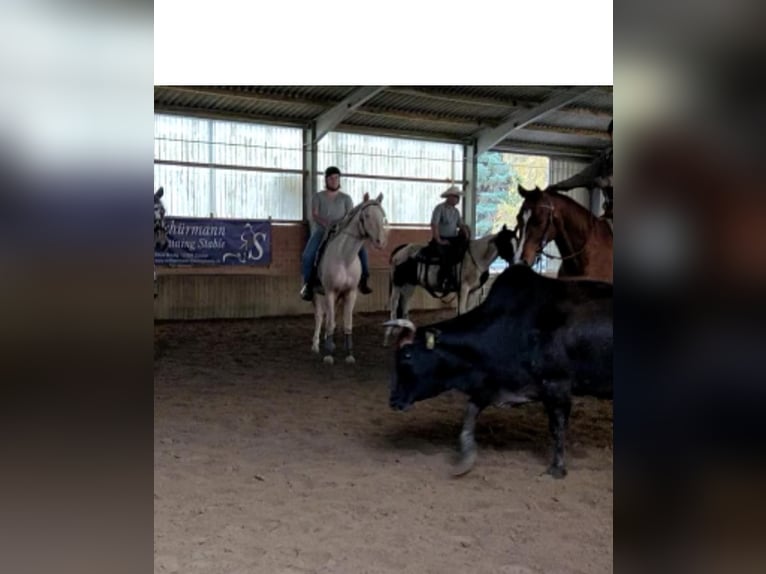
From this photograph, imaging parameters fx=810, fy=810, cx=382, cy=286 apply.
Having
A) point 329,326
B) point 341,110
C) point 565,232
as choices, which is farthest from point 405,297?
point 565,232

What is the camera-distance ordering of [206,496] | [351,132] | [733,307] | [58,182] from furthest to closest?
[351,132] < [206,496] < [58,182] < [733,307]

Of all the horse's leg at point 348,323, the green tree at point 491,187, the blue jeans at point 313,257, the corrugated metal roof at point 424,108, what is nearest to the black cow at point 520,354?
the horse's leg at point 348,323

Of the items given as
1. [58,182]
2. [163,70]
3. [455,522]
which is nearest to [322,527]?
[455,522]

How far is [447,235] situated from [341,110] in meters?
4.61

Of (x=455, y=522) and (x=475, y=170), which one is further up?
(x=475, y=170)

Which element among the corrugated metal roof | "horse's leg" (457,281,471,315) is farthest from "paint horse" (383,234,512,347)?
the corrugated metal roof

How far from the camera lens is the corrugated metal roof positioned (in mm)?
14742

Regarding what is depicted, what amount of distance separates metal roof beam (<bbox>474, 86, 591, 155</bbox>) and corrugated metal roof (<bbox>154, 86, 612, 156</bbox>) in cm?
10

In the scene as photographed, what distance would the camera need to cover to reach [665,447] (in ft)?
2.99

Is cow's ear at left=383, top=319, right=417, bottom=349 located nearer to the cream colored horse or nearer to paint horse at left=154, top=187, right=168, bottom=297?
the cream colored horse

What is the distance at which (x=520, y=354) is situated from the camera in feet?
17.3

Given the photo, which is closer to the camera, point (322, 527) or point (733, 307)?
point (733, 307)

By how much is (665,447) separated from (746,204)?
0.29 metres

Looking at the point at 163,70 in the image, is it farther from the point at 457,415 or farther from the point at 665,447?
the point at 457,415
